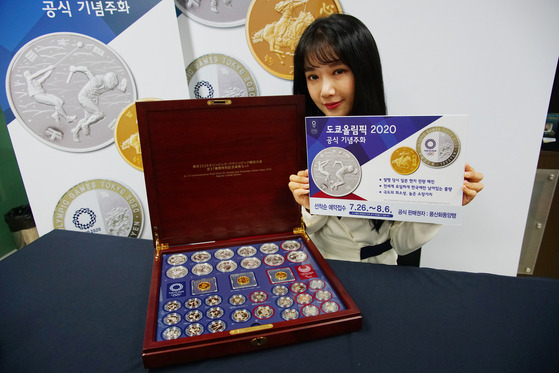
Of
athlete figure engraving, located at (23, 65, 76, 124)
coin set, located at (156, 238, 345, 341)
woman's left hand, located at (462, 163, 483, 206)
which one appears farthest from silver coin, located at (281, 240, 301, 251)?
athlete figure engraving, located at (23, 65, 76, 124)

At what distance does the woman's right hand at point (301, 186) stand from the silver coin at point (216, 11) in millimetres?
955

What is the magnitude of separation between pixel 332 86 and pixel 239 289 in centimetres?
70

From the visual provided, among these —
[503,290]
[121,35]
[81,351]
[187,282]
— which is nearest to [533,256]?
[503,290]

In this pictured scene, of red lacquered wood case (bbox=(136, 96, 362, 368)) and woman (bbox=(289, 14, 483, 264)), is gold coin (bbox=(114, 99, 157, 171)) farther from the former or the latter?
woman (bbox=(289, 14, 483, 264))

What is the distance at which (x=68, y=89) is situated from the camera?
1480mm

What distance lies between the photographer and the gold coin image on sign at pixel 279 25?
4.81 ft

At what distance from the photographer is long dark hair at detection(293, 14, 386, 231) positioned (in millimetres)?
1006

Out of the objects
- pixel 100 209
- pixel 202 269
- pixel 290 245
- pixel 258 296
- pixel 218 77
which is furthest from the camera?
pixel 100 209

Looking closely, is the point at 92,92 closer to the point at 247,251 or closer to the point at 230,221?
the point at 230,221

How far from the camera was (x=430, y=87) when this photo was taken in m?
1.57

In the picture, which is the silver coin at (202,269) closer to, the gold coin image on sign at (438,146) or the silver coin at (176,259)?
the silver coin at (176,259)

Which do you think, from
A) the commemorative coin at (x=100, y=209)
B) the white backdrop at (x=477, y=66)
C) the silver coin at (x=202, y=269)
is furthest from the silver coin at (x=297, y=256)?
the commemorative coin at (x=100, y=209)

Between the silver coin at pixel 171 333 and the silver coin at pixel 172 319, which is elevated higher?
the silver coin at pixel 172 319

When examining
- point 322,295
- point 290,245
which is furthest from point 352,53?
point 322,295
